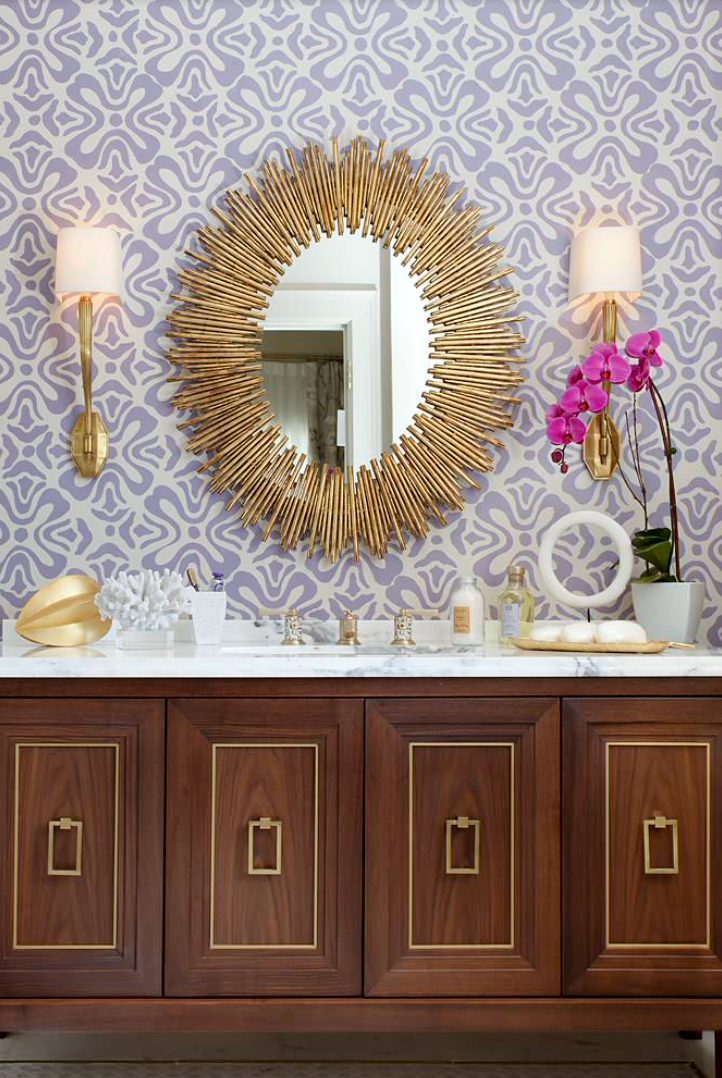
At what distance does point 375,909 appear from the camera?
1957 mm

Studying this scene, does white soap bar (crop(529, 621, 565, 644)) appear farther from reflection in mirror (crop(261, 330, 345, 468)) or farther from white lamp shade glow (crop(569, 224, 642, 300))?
white lamp shade glow (crop(569, 224, 642, 300))

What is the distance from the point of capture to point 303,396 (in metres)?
2.51

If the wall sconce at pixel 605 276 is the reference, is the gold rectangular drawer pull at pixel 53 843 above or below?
below

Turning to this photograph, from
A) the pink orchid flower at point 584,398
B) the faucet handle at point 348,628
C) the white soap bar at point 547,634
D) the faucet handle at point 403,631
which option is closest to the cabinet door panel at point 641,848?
the white soap bar at point 547,634

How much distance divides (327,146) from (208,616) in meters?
1.14

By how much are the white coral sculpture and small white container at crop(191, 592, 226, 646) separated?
0.20 feet

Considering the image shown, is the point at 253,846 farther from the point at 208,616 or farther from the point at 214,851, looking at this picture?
the point at 208,616

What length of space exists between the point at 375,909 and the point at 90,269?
4.88ft

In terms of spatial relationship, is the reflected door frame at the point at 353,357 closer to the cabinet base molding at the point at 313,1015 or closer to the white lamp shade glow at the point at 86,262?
the white lamp shade glow at the point at 86,262

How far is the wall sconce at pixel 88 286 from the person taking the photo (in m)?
2.39

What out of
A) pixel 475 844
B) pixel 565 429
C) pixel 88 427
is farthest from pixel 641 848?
pixel 88 427

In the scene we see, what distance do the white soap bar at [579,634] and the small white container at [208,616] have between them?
728 mm

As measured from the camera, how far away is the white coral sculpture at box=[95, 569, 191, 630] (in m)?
2.20

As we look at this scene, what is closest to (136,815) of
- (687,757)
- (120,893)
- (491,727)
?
(120,893)
